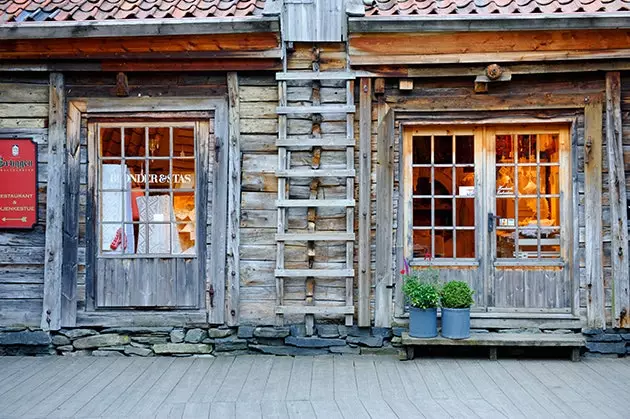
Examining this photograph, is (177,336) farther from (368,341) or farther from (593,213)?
(593,213)

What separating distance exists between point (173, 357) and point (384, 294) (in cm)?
239

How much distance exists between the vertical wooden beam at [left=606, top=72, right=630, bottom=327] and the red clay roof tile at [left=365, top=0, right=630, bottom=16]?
74cm

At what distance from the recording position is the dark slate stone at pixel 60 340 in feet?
23.0

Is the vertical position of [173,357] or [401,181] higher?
[401,181]

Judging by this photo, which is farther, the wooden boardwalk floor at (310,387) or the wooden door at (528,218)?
the wooden door at (528,218)

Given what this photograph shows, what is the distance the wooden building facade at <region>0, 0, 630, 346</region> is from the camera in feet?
22.2

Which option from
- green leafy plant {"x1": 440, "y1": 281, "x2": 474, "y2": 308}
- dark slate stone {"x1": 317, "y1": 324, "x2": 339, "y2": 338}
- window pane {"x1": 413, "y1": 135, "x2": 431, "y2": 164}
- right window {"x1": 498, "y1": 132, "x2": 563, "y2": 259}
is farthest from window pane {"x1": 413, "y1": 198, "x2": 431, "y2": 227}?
dark slate stone {"x1": 317, "y1": 324, "x2": 339, "y2": 338}

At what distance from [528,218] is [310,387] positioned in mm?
3107

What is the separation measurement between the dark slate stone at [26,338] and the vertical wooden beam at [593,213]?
19.2 feet

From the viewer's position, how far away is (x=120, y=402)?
538cm

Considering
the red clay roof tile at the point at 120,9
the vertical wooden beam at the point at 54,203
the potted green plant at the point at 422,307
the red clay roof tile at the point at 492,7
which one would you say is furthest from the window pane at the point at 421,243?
the vertical wooden beam at the point at 54,203

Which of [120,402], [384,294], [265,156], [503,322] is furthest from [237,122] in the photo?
[503,322]

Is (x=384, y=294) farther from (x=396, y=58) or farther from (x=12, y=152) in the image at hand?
(x=12, y=152)

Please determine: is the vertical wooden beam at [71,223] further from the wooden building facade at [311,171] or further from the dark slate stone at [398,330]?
the dark slate stone at [398,330]
